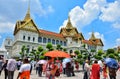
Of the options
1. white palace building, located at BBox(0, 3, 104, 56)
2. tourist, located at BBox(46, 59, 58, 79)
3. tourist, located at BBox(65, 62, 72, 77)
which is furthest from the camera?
white palace building, located at BBox(0, 3, 104, 56)

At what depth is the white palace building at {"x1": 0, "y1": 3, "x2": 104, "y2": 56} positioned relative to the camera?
62781 mm

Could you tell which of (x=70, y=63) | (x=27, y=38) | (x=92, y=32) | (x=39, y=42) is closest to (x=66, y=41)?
(x=39, y=42)

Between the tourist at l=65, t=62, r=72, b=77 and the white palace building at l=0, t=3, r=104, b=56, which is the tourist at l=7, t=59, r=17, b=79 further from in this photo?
the white palace building at l=0, t=3, r=104, b=56

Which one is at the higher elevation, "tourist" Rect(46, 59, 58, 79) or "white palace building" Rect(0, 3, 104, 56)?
"white palace building" Rect(0, 3, 104, 56)

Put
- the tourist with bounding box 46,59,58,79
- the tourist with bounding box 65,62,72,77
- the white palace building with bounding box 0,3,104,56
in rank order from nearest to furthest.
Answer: the tourist with bounding box 46,59,58,79 < the tourist with bounding box 65,62,72,77 < the white palace building with bounding box 0,3,104,56

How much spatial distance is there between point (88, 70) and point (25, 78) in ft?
18.9

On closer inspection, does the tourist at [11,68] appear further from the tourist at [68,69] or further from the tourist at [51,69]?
the tourist at [68,69]

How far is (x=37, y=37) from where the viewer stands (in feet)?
216

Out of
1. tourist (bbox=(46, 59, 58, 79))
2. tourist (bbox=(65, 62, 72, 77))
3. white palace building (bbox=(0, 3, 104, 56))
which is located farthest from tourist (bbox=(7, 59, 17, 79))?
white palace building (bbox=(0, 3, 104, 56))

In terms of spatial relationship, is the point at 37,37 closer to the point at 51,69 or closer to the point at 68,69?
the point at 68,69

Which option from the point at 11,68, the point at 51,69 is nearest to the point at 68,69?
the point at 11,68

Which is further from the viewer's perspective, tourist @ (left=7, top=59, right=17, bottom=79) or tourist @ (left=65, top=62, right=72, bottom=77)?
tourist @ (left=65, top=62, right=72, bottom=77)

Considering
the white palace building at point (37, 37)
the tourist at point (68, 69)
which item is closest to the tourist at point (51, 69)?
the tourist at point (68, 69)

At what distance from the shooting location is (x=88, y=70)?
13.1 metres
